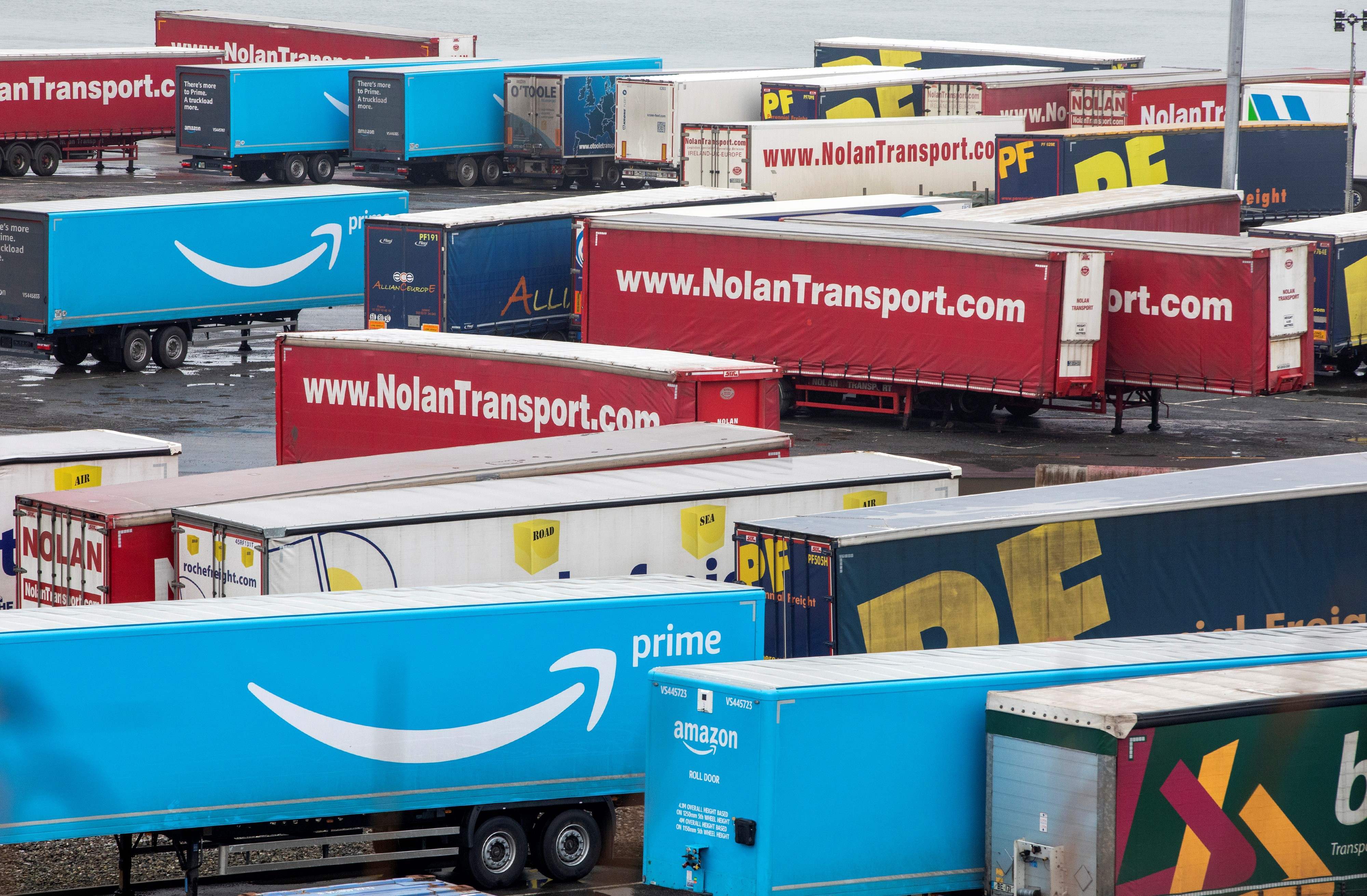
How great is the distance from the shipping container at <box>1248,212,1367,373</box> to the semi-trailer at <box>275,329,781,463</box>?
64.1 feet

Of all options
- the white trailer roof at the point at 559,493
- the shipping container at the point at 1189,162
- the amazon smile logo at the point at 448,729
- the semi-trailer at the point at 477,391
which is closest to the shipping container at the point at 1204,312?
the semi-trailer at the point at 477,391

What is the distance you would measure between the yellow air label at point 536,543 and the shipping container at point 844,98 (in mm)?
50970

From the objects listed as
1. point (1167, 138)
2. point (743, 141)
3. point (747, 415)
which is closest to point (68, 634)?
point (747, 415)

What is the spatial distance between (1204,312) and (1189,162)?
26.4 m

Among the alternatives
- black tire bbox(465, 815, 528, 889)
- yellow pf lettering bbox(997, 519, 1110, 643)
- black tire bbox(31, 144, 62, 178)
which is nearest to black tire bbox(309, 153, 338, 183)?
black tire bbox(31, 144, 62, 178)

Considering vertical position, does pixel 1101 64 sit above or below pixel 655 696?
above

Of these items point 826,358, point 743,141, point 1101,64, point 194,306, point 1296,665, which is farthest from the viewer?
point 1101,64

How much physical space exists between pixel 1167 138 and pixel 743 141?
1355cm

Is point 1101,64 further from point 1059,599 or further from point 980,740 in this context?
point 980,740

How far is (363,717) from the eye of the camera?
51.7 feet

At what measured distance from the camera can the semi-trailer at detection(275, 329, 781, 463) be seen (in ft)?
92.2

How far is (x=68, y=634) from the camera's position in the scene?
14.7m

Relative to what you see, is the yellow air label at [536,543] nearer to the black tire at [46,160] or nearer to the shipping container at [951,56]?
the black tire at [46,160]

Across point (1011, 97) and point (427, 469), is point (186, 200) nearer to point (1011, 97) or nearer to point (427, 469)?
point (427, 469)
